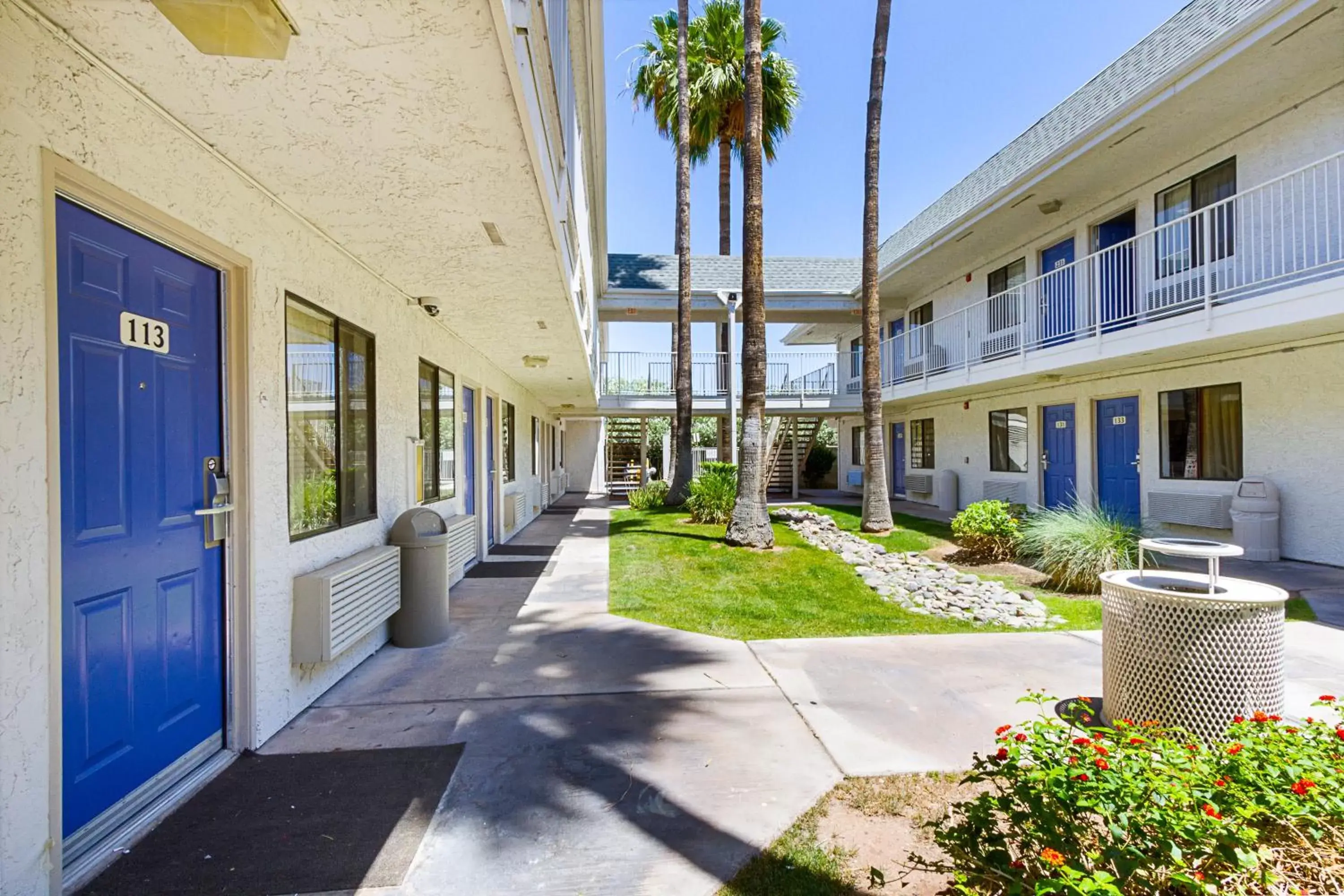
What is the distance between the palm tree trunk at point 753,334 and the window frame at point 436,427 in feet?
14.9

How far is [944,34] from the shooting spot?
12.6 m

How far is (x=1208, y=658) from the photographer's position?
3.01 metres

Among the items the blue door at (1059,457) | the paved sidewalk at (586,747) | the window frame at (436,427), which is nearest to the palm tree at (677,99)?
the blue door at (1059,457)

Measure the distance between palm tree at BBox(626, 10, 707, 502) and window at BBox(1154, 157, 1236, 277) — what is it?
8.64 m

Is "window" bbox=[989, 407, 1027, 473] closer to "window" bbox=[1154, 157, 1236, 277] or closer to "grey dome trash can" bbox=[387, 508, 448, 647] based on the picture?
"window" bbox=[1154, 157, 1236, 277]

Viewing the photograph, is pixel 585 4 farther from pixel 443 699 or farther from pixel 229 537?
pixel 443 699

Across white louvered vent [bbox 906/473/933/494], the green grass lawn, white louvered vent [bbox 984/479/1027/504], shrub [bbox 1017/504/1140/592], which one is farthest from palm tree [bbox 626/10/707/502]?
shrub [bbox 1017/504/1140/592]

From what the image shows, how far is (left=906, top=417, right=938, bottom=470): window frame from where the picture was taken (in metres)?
16.8

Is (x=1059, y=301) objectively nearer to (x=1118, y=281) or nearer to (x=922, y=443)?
(x=1118, y=281)

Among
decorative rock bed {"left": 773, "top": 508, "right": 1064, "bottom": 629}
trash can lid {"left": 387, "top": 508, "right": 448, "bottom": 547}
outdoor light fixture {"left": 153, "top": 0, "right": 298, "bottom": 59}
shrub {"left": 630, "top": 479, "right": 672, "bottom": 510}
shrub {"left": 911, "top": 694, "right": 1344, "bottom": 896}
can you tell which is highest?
outdoor light fixture {"left": 153, "top": 0, "right": 298, "bottom": 59}

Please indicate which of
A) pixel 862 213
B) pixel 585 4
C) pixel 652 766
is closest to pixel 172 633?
pixel 652 766

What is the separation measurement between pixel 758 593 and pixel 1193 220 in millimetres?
8228

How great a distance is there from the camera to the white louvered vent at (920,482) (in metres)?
16.2

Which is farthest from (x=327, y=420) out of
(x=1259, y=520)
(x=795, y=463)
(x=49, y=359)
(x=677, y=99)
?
(x=795, y=463)
